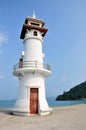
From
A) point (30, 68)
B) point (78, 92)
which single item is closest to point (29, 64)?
point (30, 68)

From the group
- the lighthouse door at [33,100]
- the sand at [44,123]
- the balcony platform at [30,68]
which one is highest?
the balcony platform at [30,68]

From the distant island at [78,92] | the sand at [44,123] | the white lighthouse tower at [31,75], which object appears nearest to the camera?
the sand at [44,123]

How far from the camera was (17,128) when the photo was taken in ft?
31.4

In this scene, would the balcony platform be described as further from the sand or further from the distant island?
A: the distant island

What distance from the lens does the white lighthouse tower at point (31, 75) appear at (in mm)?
14984

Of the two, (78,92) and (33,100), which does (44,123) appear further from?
(78,92)

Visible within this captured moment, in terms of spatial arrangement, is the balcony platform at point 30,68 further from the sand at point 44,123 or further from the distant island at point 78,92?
the distant island at point 78,92

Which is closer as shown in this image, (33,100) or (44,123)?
(44,123)

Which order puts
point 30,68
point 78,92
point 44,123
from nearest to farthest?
point 44,123 → point 30,68 → point 78,92

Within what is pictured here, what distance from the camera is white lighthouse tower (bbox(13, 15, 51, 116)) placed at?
49.2ft

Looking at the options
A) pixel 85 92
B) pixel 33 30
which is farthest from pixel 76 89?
pixel 33 30

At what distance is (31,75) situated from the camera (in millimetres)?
15742

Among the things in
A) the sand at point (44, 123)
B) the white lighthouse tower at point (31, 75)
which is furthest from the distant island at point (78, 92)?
the sand at point (44, 123)

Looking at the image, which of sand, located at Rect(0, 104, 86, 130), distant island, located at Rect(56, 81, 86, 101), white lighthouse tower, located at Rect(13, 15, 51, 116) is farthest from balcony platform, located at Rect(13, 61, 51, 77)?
distant island, located at Rect(56, 81, 86, 101)
